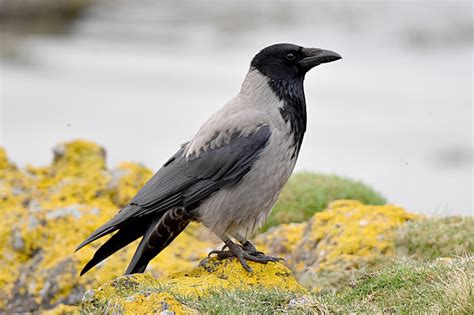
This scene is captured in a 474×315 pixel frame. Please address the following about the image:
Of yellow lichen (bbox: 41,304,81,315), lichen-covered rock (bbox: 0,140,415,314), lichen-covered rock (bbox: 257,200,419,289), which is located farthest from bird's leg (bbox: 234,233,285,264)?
yellow lichen (bbox: 41,304,81,315)

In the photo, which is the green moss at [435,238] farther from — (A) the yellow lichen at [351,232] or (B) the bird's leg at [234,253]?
(B) the bird's leg at [234,253]

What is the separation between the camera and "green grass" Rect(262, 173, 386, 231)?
10.1 metres

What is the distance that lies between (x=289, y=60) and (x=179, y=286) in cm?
236

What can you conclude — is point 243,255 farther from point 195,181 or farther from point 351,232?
point 351,232

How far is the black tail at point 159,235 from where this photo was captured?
7.31 m

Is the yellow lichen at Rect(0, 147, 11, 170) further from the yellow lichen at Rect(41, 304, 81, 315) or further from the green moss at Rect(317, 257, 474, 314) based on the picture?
the green moss at Rect(317, 257, 474, 314)

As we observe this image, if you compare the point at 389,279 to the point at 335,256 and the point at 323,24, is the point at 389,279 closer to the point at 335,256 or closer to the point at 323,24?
the point at 335,256

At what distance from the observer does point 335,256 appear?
325 inches

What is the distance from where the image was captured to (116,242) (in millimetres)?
7391

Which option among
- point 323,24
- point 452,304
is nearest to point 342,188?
point 452,304

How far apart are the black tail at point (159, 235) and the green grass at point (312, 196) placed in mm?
2811

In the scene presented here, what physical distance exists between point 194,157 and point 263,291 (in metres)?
1.80

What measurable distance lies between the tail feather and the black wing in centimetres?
1

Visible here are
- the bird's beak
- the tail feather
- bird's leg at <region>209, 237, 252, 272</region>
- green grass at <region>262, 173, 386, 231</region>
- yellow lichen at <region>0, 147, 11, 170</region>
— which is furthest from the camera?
yellow lichen at <region>0, 147, 11, 170</region>
